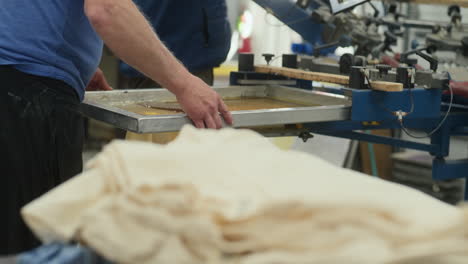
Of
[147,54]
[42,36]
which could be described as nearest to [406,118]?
[147,54]

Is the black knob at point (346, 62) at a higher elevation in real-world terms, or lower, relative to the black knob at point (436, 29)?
lower

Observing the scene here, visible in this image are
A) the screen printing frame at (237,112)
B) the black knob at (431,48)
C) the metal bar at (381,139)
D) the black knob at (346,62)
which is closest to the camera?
the screen printing frame at (237,112)

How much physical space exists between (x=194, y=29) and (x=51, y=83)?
3.85 ft

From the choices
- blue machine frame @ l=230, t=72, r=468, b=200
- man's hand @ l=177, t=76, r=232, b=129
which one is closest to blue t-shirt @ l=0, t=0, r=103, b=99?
man's hand @ l=177, t=76, r=232, b=129

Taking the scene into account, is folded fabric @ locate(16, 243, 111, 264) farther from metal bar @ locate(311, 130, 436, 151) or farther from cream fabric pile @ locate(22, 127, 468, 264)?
metal bar @ locate(311, 130, 436, 151)

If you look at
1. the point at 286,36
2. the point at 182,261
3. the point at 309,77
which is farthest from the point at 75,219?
the point at 286,36

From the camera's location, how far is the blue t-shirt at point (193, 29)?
2895 millimetres

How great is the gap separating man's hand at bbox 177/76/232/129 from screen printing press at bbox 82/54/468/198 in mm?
26

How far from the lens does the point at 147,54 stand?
68.8 inches

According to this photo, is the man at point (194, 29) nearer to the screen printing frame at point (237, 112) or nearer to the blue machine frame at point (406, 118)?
the blue machine frame at point (406, 118)

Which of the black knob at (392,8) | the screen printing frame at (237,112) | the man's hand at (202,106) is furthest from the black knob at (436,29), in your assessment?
the man's hand at (202,106)

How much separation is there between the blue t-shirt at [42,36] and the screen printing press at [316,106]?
18 cm

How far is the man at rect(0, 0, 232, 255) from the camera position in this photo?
1.68 meters

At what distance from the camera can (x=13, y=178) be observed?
1665 millimetres
